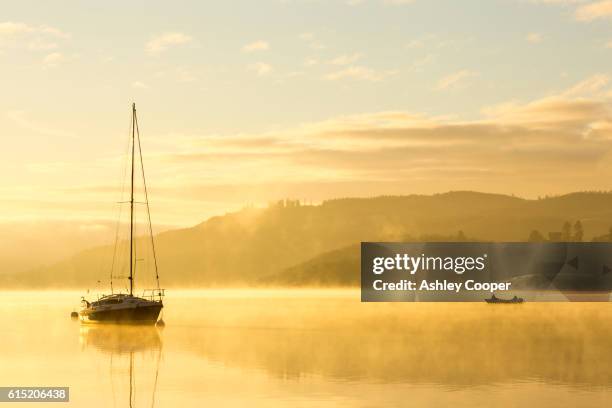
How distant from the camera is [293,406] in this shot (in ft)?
141

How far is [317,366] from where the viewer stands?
60000mm

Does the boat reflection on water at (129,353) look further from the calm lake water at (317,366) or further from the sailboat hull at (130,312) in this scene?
the sailboat hull at (130,312)

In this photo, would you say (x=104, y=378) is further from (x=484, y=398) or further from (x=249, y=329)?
(x=249, y=329)

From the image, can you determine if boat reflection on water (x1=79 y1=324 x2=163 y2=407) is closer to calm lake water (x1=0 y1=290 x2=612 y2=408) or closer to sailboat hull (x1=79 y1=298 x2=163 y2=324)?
calm lake water (x1=0 y1=290 x2=612 y2=408)

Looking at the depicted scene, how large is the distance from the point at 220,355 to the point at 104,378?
1495 centimetres

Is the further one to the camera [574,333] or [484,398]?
[574,333]

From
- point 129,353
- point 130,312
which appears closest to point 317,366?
point 129,353

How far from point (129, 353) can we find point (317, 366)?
17879 millimetres

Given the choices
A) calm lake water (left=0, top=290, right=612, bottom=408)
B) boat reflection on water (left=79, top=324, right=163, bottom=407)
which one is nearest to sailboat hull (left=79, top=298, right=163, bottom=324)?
boat reflection on water (left=79, top=324, right=163, bottom=407)

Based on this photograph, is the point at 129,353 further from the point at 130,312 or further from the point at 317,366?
the point at 130,312

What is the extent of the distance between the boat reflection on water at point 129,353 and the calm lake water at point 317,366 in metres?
0.10

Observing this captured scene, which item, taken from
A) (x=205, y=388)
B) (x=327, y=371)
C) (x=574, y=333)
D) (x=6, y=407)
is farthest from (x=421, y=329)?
(x=6, y=407)

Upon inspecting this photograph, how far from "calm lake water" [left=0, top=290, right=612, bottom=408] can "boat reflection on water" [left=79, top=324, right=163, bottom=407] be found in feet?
0.34

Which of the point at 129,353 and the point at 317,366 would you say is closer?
the point at 317,366
